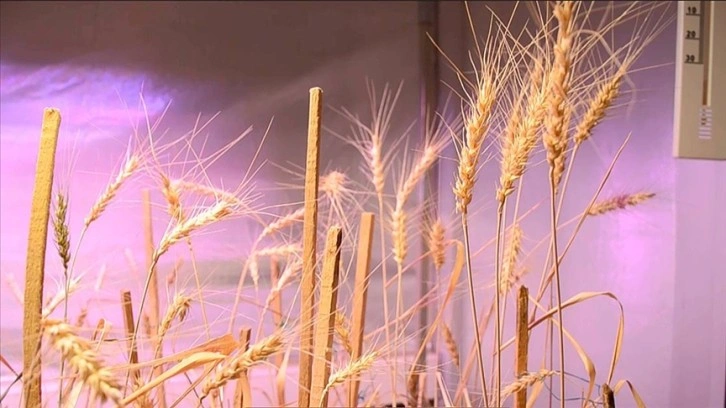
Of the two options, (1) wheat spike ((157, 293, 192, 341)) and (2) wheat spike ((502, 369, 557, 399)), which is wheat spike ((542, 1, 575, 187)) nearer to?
(2) wheat spike ((502, 369, 557, 399))

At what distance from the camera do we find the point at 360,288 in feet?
1.98

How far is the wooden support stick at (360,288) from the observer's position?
597mm

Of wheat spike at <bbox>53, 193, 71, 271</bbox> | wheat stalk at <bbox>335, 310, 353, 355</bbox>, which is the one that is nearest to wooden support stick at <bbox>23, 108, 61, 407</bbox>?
wheat spike at <bbox>53, 193, 71, 271</bbox>

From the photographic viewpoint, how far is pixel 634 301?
85cm

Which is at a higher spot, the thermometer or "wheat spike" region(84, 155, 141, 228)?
the thermometer

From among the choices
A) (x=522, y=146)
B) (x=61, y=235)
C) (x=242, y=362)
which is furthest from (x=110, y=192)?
(x=522, y=146)

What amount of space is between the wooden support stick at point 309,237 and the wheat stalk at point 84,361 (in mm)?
157

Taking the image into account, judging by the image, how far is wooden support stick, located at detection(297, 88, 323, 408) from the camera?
0.50 m

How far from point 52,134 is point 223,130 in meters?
0.28

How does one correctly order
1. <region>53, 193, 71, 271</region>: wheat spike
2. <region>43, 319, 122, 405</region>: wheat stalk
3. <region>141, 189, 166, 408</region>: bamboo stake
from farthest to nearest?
<region>141, 189, 166, 408</region>: bamboo stake → <region>53, 193, 71, 271</region>: wheat spike → <region>43, 319, 122, 405</region>: wheat stalk

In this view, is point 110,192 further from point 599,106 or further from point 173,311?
point 599,106

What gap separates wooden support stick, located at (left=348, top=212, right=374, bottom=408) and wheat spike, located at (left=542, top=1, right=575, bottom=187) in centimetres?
18

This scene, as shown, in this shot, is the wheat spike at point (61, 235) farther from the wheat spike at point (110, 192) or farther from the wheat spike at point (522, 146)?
the wheat spike at point (522, 146)

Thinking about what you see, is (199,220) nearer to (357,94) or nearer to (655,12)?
(655,12)
